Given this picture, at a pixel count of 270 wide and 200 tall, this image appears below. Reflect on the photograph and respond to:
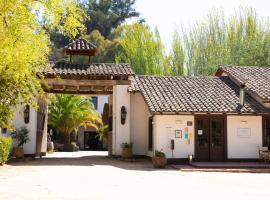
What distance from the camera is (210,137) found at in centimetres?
2038

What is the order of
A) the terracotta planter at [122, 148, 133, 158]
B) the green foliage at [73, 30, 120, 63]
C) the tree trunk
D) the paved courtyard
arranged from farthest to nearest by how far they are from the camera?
the green foliage at [73, 30, 120, 63]
the tree trunk
the terracotta planter at [122, 148, 133, 158]
the paved courtyard

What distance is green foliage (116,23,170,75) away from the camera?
132 ft

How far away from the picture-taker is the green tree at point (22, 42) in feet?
30.3

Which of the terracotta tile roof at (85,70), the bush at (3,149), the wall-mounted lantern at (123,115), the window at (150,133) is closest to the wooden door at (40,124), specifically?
the terracotta tile roof at (85,70)

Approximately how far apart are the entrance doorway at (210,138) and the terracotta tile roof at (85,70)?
4732 millimetres

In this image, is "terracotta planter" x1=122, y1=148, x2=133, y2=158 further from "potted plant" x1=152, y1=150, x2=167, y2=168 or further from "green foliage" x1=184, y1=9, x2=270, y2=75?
"green foliage" x1=184, y1=9, x2=270, y2=75

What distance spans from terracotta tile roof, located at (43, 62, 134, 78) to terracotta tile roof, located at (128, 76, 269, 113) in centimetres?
100

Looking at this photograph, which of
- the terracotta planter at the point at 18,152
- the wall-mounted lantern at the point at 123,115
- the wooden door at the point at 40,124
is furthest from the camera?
the wooden door at the point at 40,124

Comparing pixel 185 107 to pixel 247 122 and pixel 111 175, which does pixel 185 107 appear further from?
pixel 111 175

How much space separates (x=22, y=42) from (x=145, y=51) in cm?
3139

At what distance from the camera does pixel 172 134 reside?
1989cm

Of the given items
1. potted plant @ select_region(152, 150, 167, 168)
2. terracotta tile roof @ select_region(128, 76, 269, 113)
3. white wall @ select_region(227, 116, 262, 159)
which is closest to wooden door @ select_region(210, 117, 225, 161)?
white wall @ select_region(227, 116, 262, 159)

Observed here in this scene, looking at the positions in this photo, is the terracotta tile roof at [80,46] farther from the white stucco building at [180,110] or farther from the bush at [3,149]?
the bush at [3,149]

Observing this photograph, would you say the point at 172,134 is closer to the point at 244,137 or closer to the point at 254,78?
the point at 244,137
